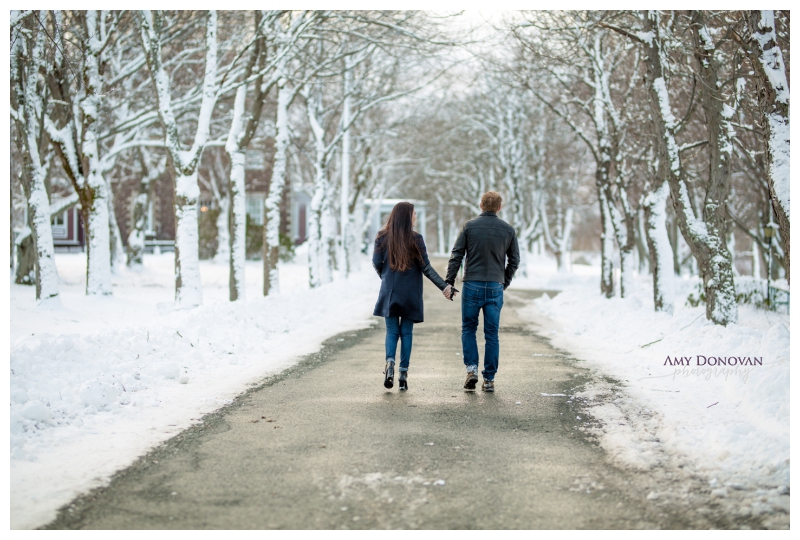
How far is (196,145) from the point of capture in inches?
551

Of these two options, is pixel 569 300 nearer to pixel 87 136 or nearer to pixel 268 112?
pixel 87 136

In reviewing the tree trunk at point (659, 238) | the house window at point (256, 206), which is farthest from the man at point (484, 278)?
the house window at point (256, 206)

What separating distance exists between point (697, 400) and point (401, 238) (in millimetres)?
3135

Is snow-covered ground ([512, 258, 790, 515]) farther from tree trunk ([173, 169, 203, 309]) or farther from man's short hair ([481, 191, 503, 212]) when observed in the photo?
tree trunk ([173, 169, 203, 309])

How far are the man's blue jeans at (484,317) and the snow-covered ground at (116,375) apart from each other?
2335 mm

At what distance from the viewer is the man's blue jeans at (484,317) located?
24.6ft

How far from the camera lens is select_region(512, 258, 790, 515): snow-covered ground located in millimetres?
4672

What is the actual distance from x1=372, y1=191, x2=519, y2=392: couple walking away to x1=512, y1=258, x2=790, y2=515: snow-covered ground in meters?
1.18

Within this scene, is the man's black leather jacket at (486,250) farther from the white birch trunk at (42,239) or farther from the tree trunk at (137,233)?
the tree trunk at (137,233)

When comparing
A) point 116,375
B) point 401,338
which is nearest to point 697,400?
point 401,338

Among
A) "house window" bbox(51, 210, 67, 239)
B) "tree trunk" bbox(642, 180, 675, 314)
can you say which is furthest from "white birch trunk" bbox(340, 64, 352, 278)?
"house window" bbox(51, 210, 67, 239)

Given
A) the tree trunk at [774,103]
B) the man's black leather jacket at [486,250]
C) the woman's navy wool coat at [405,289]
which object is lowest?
the woman's navy wool coat at [405,289]
